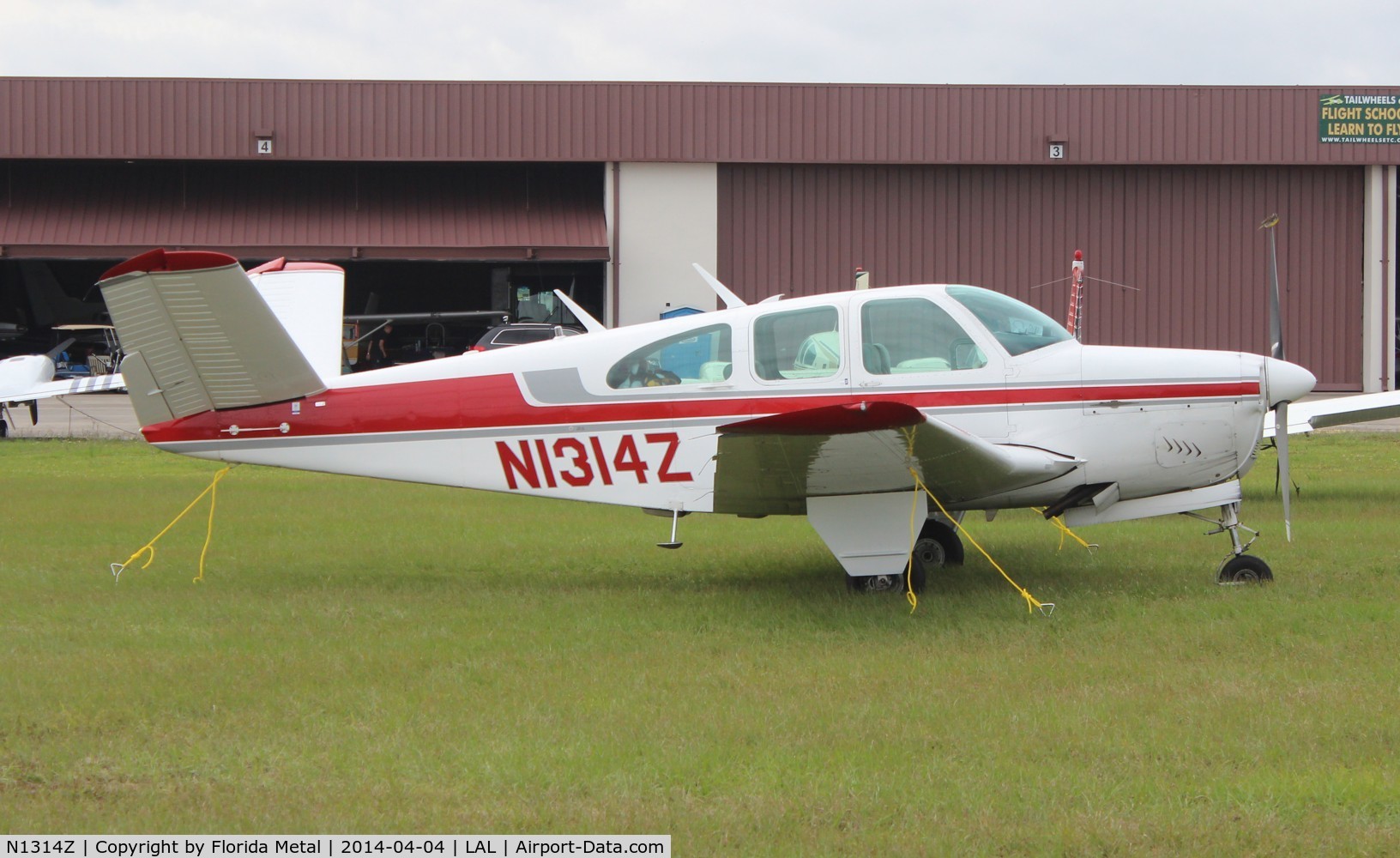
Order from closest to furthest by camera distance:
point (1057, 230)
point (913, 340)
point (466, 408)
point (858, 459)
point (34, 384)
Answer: point (858, 459) < point (913, 340) < point (466, 408) < point (34, 384) < point (1057, 230)

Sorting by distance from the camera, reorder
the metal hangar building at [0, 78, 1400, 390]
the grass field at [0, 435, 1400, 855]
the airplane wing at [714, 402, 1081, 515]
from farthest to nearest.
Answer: the metal hangar building at [0, 78, 1400, 390] → the airplane wing at [714, 402, 1081, 515] → the grass field at [0, 435, 1400, 855]

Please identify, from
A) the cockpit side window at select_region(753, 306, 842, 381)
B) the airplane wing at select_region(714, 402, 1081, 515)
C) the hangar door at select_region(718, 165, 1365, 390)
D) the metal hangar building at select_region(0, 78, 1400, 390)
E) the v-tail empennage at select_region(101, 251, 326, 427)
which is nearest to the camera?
the airplane wing at select_region(714, 402, 1081, 515)

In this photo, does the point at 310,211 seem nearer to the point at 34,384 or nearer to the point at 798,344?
the point at 34,384

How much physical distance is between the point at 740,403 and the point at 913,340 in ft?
3.74

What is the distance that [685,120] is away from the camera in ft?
102

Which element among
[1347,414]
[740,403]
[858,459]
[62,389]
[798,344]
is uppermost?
[798,344]

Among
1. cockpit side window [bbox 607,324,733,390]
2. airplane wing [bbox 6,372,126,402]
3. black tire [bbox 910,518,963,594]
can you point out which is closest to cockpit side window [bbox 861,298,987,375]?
cockpit side window [bbox 607,324,733,390]

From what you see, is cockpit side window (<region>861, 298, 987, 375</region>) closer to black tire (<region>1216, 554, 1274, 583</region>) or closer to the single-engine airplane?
black tire (<region>1216, 554, 1274, 583</region>)

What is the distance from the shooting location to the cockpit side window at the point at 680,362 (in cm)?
799

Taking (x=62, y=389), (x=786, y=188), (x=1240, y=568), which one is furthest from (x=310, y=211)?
(x=1240, y=568)

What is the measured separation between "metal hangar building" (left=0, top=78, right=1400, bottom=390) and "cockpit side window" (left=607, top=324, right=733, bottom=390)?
Result: 2352cm

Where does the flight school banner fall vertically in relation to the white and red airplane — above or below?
above

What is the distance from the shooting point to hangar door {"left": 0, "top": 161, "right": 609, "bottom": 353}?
31.3m

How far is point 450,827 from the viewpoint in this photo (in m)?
4.05
